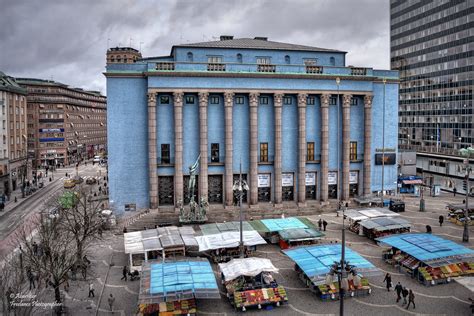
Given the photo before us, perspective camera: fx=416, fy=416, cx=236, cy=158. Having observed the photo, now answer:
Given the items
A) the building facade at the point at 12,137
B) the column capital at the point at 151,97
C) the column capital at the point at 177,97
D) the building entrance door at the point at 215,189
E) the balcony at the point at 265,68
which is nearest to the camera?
the column capital at the point at 151,97

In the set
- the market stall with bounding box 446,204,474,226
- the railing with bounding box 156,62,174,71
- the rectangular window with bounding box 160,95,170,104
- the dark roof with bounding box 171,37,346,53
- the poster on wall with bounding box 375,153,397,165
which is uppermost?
the dark roof with bounding box 171,37,346,53

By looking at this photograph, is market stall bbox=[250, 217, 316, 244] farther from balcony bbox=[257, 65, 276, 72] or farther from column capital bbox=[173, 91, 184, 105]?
balcony bbox=[257, 65, 276, 72]

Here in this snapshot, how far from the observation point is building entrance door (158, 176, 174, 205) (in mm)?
57906

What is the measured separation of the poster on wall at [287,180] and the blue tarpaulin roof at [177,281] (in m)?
29.5

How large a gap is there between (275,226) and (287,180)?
54.4 ft

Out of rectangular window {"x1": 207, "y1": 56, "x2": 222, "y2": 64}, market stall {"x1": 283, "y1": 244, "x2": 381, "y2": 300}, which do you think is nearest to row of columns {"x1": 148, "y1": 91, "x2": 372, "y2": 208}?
rectangular window {"x1": 207, "y1": 56, "x2": 222, "y2": 64}

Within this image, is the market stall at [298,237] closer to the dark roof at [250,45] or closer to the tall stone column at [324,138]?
the tall stone column at [324,138]

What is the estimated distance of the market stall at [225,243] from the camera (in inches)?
1571

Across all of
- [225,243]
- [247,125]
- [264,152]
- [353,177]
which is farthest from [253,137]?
[225,243]

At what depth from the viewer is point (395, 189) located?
222ft

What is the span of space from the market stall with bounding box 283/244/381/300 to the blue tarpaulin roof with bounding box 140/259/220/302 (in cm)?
796

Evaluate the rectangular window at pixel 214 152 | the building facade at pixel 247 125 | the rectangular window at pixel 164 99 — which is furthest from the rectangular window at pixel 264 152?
the rectangular window at pixel 164 99

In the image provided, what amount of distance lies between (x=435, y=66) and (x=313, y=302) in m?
81.0

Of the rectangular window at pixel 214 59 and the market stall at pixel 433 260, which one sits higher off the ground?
the rectangular window at pixel 214 59
